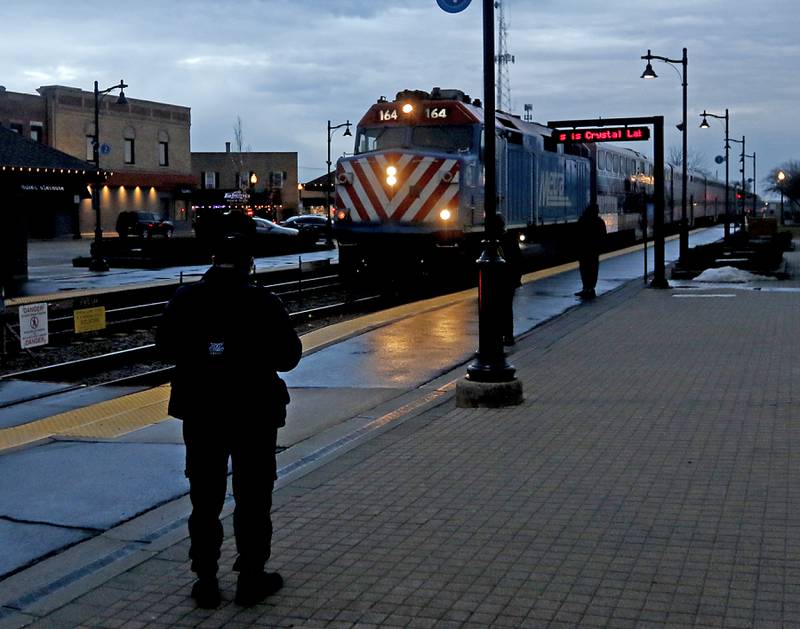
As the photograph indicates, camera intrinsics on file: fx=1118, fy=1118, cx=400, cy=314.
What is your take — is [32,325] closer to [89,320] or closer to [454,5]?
[89,320]

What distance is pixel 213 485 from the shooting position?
215 inches

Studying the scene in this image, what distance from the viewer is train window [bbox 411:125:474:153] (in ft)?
78.4

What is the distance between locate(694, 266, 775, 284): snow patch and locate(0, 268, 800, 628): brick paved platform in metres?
15.0

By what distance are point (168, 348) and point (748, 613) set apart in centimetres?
296

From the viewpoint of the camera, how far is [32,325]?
16359 mm

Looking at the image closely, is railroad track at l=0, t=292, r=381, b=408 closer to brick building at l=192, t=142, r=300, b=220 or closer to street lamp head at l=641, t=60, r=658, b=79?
street lamp head at l=641, t=60, r=658, b=79

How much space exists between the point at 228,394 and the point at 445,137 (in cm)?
1919

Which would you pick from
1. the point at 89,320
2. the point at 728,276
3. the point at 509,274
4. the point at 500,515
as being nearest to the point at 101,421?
the point at 500,515

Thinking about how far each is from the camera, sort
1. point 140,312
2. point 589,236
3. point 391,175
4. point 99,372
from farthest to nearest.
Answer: point 391,175
point 140,312
point 589,236
point 99,372

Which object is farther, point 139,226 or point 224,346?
point 139,226

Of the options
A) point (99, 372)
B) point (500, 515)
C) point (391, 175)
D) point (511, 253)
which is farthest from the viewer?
point (391, 175)

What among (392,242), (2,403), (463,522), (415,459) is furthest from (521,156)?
(463,522)

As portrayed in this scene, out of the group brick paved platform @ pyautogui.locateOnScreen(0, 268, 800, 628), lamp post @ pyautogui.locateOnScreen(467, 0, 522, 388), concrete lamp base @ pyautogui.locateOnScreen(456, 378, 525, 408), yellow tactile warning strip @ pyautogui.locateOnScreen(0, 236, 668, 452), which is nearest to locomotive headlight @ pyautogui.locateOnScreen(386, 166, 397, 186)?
yellow tactile warning strip @ pyautogui.locateOnScreen(0, 236, 668, 452)

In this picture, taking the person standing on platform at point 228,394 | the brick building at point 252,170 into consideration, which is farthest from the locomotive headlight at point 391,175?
the brick building at point 252,170
